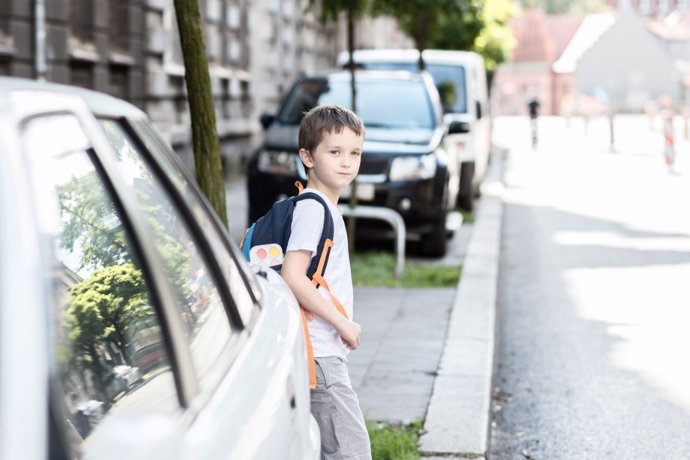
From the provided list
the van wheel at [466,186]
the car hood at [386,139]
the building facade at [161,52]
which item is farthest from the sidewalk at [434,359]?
the van wheel at [466,186]

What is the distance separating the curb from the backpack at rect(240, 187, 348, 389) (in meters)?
1.98

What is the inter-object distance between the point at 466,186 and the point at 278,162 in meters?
6.16

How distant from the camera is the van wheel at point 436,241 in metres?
12.7

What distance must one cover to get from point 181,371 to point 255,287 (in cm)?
81

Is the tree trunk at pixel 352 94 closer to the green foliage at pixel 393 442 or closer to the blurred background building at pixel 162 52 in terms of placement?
the blurred background building at pixel 162 52

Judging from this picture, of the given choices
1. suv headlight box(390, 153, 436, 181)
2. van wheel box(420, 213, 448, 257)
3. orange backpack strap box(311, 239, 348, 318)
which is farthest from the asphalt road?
orange backpack strap box(311, 239, 348, 318)

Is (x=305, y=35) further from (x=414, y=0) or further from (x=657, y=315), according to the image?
(x=657, y=315)

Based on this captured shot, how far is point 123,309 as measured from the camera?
2475mm

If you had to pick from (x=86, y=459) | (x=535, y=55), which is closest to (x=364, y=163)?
(x=86, y=459)

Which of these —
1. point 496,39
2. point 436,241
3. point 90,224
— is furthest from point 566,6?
point 90,224

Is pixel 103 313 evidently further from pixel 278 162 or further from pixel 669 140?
pixel 669 140

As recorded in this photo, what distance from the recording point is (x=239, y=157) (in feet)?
80.4

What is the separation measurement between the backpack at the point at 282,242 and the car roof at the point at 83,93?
3.24 ft

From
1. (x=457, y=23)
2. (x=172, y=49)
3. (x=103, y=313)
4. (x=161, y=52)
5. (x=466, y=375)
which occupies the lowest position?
(x=466, y=375)
